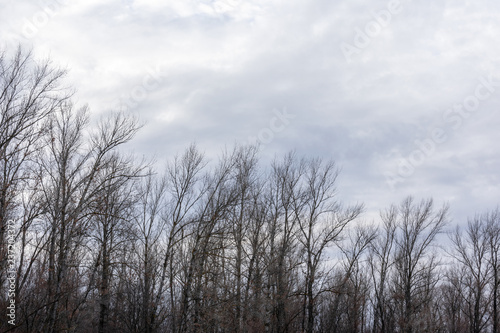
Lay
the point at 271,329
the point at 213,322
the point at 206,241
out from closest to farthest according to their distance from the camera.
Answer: the point at 206,241, the point at 213,322, the point at 271,329

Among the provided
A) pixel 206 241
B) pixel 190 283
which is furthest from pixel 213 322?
pixel 206 241

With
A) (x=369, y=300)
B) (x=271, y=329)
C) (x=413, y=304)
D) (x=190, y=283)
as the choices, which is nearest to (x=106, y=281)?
(x=190, y=283)

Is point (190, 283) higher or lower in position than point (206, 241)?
lower

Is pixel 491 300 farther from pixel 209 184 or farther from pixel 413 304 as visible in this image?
pixel 209 184

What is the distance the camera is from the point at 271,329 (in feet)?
109

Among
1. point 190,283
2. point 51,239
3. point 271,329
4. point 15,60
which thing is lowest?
point 271,329

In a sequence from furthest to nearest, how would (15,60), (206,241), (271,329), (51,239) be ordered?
(271,329) → (206,241) → (51,239) → (15,60)

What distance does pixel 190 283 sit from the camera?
91.9 feet

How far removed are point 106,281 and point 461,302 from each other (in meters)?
46.0

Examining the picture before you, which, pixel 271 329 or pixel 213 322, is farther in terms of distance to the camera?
pixel 271 329

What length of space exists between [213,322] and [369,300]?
30.3 m

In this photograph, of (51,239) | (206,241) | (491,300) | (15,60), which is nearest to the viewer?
(15,60)

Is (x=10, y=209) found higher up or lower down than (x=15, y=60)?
lower down

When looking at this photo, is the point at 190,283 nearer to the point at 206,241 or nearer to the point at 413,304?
the point at 206,241
